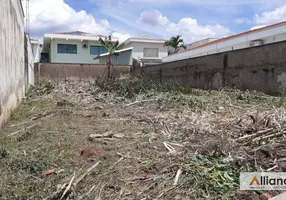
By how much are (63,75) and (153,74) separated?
7012mm

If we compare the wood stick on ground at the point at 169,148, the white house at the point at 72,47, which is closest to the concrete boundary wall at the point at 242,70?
the wood stick on ground at the point at 169,148

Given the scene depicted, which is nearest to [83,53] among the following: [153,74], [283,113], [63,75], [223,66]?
[63,75]

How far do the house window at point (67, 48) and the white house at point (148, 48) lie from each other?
18.6ft

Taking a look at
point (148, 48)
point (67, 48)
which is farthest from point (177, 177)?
point (67, 48)

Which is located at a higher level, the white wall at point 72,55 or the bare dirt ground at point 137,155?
the white wall at point 72,55

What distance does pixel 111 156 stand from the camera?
3.48 m

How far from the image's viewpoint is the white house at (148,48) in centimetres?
2977

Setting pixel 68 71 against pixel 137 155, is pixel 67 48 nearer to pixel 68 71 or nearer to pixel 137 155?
pixel 68 71

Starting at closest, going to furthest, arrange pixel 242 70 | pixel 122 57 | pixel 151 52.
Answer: pixel 242 70 → pixel 122 57 → pixel 151 52

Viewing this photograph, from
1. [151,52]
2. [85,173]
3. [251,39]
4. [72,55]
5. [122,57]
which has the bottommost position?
[85,173]

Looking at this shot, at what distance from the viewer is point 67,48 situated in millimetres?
30281

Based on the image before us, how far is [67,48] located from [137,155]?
28.7m

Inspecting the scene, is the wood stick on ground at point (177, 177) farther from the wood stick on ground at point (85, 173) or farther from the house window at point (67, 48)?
the house window at point (67, 48)

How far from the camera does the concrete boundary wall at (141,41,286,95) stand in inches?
394
